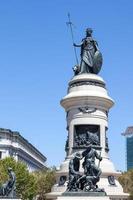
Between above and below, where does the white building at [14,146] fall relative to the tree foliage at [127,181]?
above

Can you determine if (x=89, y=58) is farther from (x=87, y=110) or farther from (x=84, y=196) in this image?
(x=84, y=196)

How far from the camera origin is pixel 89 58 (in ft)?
103

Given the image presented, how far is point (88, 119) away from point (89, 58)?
4823 mm

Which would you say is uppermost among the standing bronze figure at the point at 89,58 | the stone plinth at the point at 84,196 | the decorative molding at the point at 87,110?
the standing bronze figure at the point at 89,58

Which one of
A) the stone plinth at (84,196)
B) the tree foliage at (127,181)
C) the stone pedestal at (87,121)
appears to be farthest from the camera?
the tree foliage at (127,181)

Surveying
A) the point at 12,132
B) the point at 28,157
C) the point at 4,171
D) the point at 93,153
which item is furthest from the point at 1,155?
the point at 93,153

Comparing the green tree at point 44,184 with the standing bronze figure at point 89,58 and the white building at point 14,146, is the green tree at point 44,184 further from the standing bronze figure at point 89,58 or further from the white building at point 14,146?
the white building at point 14,146

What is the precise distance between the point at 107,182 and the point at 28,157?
84097mm

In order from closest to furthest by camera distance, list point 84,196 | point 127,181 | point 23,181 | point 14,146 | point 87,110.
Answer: point 84,196
point 87,110
point 127,181
point 23,181
point 14,146

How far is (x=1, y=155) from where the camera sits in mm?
88250

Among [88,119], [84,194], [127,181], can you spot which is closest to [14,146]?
[127,181]

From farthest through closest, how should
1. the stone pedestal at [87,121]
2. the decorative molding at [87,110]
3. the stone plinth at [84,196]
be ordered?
1. the decorative molding at [87,110]
2. the stone pedestal at [87,121]
3. the stone plinth at [84,196]

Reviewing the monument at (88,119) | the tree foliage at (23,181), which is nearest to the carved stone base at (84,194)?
the monument at (88,119)

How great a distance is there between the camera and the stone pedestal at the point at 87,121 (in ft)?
92.9
